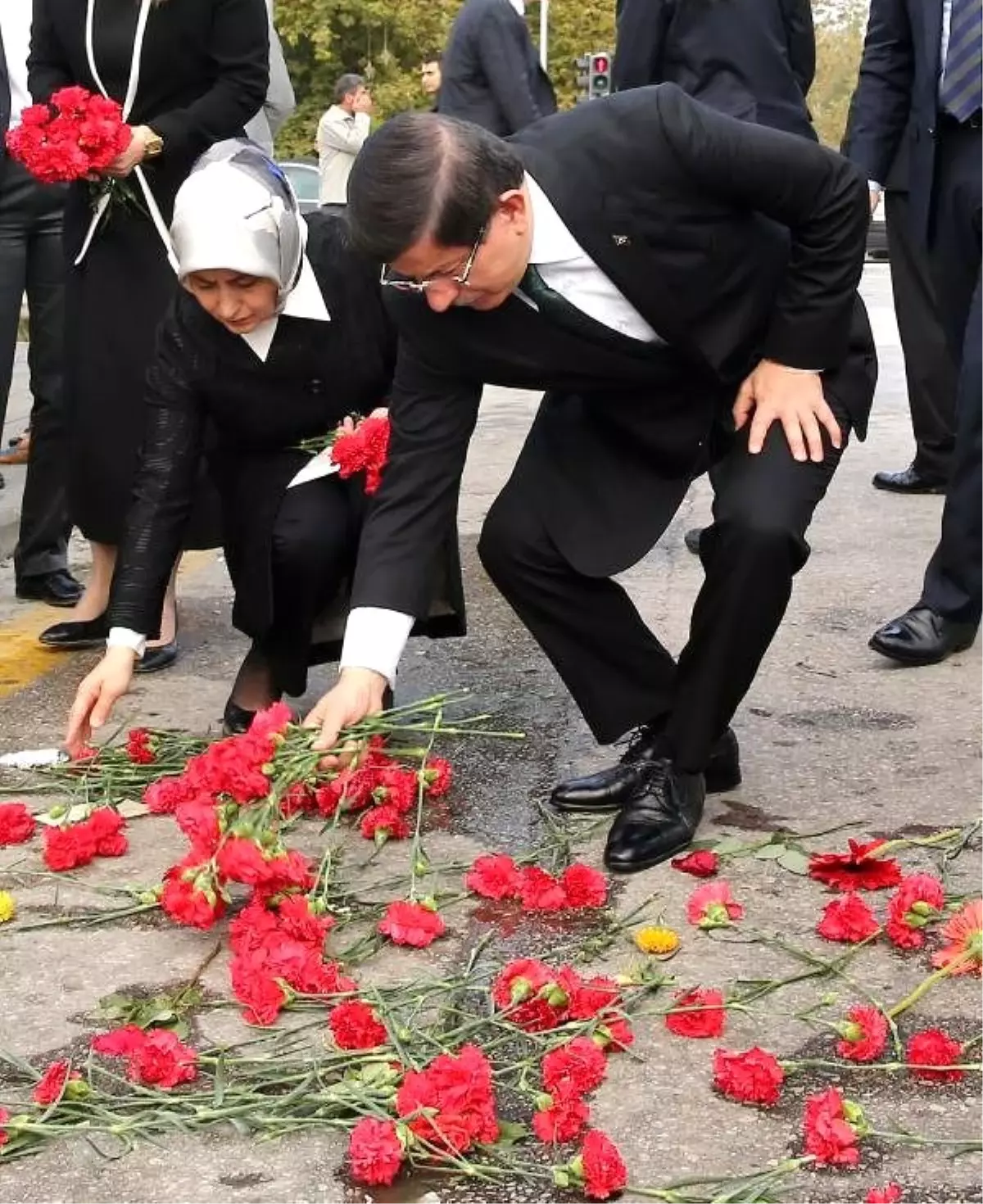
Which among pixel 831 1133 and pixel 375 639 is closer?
pixel 831 1133

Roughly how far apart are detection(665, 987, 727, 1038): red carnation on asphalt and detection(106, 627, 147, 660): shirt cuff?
49.9 inches

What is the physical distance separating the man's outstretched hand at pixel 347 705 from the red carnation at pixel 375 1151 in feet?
3.21

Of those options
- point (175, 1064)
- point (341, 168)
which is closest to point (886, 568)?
point (175, 1064)

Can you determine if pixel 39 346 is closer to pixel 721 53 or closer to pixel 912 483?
pixel 721 53

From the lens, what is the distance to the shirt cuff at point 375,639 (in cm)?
343

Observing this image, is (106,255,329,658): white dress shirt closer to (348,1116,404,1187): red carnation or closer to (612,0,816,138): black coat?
(612,0,816,138): black coat

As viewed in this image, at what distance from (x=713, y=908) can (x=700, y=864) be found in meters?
0.30

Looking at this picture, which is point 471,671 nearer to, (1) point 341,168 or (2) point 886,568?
(2) point 886,568

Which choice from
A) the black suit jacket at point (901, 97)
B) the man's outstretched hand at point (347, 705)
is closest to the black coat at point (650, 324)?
the man's outstretched hand at point (347, 705)

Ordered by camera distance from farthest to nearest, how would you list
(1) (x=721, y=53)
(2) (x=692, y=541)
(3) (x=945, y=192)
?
(2) (x=692, y=541), (1) (x=721, y=53), (3) (x=945, y=192)

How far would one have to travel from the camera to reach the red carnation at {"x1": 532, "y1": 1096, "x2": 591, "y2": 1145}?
253 centimetres

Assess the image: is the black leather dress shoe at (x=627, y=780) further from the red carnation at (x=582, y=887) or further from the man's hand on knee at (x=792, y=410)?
the man's hand on knee at (x=792, y=410)

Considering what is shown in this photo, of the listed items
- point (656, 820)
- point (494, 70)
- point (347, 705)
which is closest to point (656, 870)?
point (656, 820)

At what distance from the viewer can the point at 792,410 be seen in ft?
11.8
